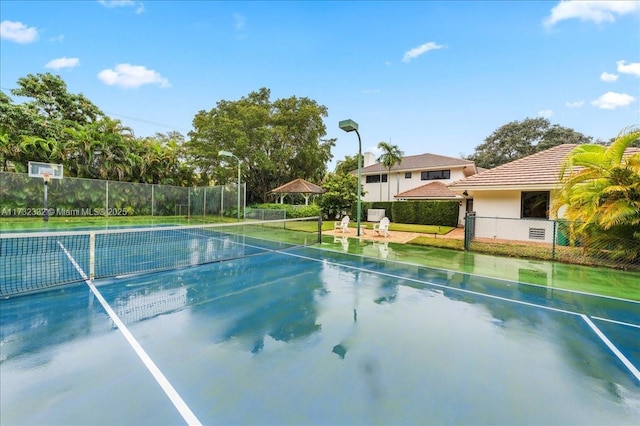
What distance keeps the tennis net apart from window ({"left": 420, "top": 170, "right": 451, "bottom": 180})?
18291mm

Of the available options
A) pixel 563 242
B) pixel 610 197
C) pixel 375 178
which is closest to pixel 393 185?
pixel 375 178

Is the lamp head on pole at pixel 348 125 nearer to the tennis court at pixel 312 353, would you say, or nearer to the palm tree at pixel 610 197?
the palm tree at pixel 610 197

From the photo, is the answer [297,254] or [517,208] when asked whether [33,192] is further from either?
[517,208]

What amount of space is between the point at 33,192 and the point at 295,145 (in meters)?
20.8

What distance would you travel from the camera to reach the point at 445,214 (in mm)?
20469

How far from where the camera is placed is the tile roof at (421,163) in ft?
86.5

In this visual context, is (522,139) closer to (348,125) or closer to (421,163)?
(421,163)

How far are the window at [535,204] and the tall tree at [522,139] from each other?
3162 centimetres

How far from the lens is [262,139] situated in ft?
86.3

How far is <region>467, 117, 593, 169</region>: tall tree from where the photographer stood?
37531mm

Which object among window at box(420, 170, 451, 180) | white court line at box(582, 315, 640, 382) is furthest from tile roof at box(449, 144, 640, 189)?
window at box(420, 170, 451, 180)

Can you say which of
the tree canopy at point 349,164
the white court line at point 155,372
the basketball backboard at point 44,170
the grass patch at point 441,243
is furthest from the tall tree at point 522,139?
the basketball backboard at point 44,170

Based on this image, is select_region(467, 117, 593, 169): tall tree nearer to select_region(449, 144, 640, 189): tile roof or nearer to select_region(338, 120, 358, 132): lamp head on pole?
select_region(449, 144, 640, 189): tile roof

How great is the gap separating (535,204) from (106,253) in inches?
677
